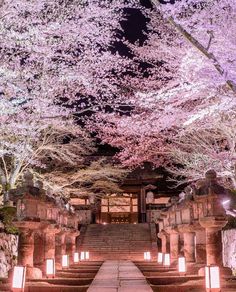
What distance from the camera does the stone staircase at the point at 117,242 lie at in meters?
30.0

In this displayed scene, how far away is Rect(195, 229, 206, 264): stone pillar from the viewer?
48.5 ft

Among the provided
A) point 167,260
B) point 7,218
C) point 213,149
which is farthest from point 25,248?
point 213,149

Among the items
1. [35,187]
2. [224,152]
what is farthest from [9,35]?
[224,152]

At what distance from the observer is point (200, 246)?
48.9ft

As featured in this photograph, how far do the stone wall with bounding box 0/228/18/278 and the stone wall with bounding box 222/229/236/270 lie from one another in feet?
30.4

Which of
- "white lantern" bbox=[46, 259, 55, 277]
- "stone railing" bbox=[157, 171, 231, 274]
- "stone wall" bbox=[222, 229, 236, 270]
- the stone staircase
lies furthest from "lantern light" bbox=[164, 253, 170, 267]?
the stone staircase

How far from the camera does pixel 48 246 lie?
16.8m

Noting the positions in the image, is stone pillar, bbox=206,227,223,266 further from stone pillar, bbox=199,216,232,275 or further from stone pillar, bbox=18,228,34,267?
stone pillar, bbox=18,228,34,267

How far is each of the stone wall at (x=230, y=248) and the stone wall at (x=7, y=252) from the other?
9.27 m

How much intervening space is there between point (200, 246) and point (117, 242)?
17.8 m

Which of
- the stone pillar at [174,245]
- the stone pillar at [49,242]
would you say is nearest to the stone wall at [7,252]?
the stone pillar at [49,242]

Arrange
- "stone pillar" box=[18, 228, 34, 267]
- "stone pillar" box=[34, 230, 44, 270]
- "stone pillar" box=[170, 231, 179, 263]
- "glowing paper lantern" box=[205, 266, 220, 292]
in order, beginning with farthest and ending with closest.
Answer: "stone pillar" box=[170, 231, 179, 263] → "stone pillar" box=[34, 230, 44, 270] → "stone pillar" box=[18, 228, 34, 267] → "glowing paper lantern" box=[205, 266, 220, 292]

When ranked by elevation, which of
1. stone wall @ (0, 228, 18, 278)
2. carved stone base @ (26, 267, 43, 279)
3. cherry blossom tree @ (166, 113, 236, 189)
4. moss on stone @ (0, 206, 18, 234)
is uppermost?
cherry blossom tree @ (166, 113, 236, 189)

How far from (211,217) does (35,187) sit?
5788 mm
